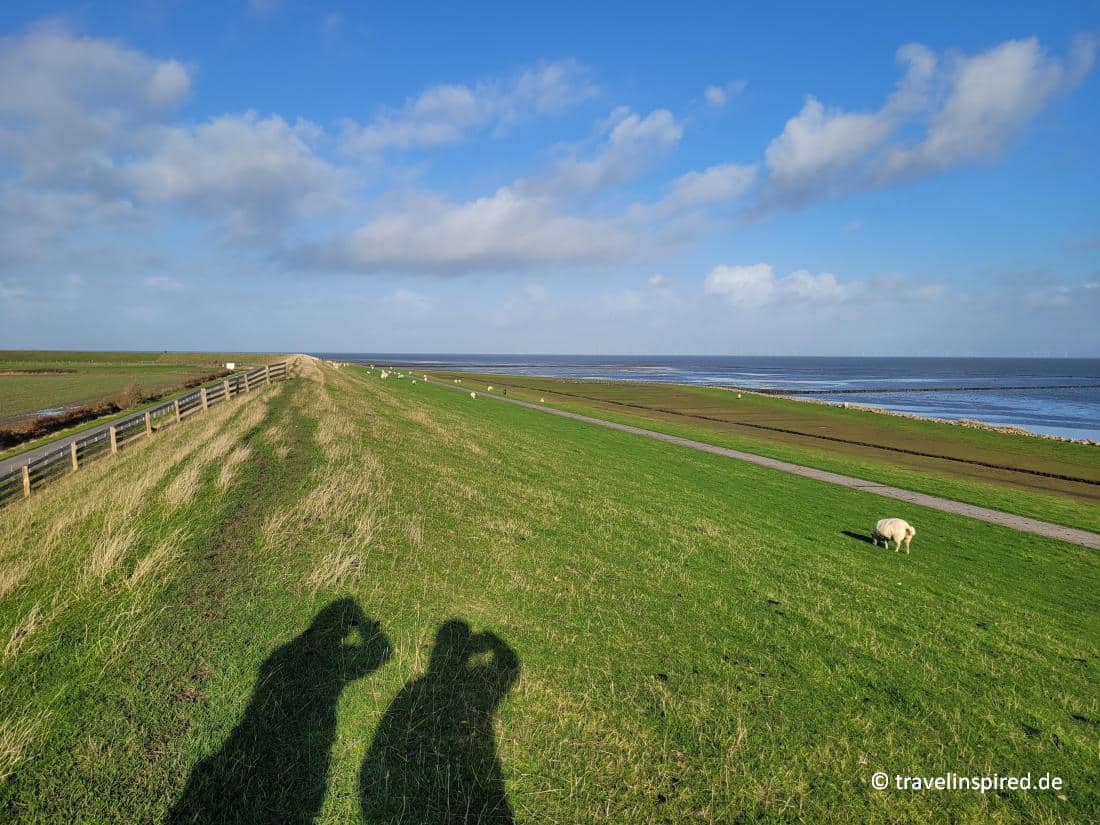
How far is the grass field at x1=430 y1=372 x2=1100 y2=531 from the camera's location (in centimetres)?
2068

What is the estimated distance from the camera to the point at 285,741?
4.62 m

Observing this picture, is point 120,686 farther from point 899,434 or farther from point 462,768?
point 899,434

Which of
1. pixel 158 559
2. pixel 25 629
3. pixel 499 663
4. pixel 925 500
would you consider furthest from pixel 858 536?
pixel 25 629

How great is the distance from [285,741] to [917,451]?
40173mm

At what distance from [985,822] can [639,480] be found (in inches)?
523

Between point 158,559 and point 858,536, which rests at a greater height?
point 158,559

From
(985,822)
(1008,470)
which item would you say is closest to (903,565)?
(985,822)

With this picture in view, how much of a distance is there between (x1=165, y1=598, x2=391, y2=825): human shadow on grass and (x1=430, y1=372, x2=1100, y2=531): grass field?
22085 mm

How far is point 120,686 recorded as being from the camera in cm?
505

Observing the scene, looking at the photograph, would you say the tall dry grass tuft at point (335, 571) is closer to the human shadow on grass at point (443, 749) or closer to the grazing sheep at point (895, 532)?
the human shadow on grass at point (443, 749)

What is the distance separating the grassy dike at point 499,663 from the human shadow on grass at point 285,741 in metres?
0.02

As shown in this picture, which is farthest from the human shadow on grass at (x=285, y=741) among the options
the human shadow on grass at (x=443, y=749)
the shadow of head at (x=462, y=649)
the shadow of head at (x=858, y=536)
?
the shadow of head at (x=858, y=536)

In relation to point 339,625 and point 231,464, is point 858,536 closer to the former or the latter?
point 339,625

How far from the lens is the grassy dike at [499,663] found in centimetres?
438
